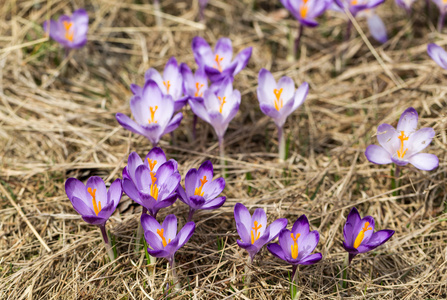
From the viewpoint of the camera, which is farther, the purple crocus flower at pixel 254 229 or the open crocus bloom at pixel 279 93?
the open crocus bloom at pixel 279 93

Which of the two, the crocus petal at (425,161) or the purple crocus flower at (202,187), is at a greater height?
the crocus petal at (425,161)

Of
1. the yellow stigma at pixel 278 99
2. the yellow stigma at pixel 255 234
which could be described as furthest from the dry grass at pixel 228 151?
the yellow stigma at pixel 278 99

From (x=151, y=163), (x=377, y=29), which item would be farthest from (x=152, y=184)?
(x=377, y=29)

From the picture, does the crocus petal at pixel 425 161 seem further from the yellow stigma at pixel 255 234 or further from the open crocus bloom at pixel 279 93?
the yellow stigma at pixel 255 234

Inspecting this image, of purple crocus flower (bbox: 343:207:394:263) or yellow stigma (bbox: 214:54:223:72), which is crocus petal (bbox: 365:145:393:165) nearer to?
purple crocus flower (bbox: 343:207:394:263)

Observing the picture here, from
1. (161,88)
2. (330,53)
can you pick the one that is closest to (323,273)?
(161,88)

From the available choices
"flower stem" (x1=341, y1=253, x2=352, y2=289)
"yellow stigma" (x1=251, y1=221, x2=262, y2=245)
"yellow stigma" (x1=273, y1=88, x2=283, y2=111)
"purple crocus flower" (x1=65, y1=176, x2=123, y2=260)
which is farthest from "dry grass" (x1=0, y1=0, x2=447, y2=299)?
"yellow stigma" (x1=273, y1=88, x2=283, y2=111)
